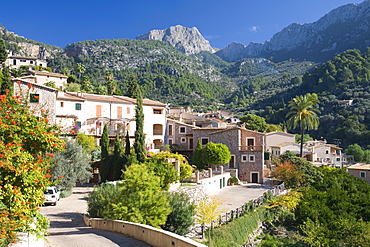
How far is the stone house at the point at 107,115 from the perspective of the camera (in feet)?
121

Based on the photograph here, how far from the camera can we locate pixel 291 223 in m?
27.5

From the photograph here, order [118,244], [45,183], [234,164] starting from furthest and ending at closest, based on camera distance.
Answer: [234,164] → [118,244] → [45,183]

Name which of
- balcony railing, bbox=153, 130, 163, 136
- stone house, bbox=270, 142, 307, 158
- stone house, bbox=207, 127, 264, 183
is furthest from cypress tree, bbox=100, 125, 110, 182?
stone house, bbox=270, 142, 307, 158

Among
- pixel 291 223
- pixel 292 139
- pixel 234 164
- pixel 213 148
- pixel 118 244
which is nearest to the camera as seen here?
pixel 118 244

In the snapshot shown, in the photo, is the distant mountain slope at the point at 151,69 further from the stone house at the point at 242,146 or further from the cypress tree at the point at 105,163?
the cypress tree at the point at 105,163

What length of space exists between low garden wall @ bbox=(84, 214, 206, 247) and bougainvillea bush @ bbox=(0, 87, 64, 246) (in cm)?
345

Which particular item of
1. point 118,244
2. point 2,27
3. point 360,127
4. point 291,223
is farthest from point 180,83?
point 118,244

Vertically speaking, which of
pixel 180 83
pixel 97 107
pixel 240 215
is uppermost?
pixel 180 83

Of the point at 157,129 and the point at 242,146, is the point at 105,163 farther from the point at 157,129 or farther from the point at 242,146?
the point at 242,146

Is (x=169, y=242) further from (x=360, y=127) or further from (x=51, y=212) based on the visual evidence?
(x=360, y=127)

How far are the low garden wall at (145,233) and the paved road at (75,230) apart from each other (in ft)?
0.88

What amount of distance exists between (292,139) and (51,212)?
168 feet

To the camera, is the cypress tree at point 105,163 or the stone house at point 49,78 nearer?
the cypress tree at point 105,163

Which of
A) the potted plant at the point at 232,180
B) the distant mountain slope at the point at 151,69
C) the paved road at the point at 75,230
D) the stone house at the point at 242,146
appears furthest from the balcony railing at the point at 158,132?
the distant mountain slope at the point at 151,69
